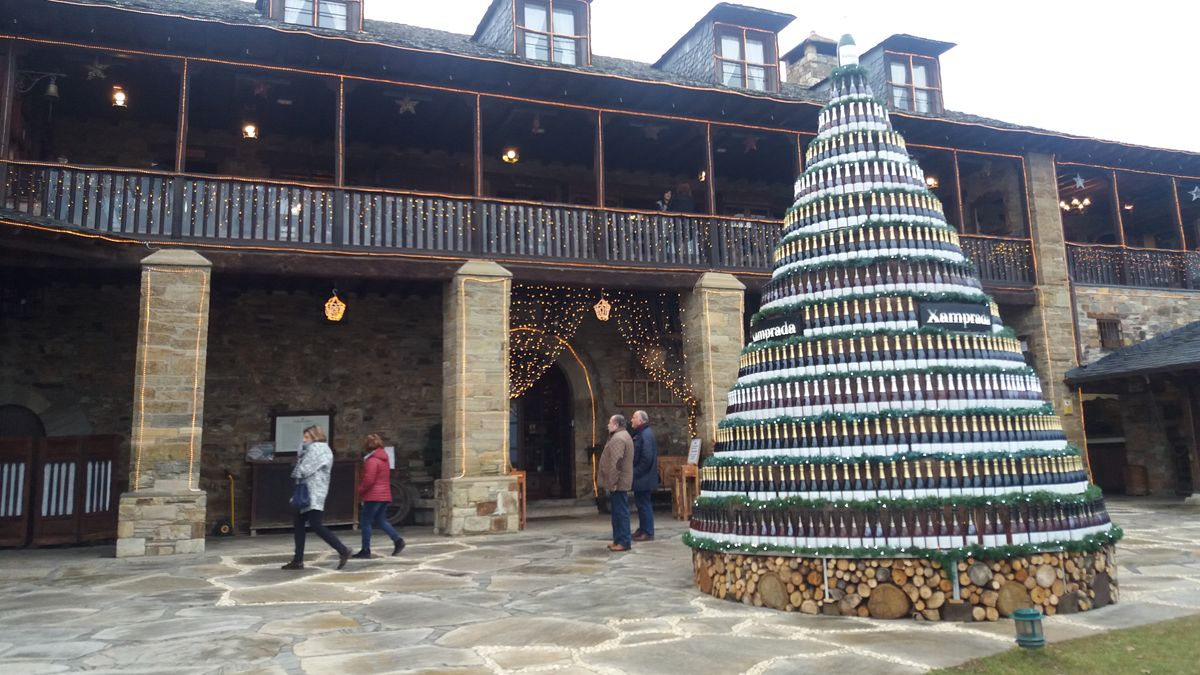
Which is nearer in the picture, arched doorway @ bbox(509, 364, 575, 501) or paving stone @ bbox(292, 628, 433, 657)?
paving stone @ bbox(292, 628, 433, 657)

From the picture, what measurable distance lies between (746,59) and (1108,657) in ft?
45.2

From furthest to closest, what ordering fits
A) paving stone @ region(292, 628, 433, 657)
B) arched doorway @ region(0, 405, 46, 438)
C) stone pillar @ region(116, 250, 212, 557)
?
1. arched doorway @ region(0, 405, 46, 438)
2. stone pillar @ region(116, 250, 212, 557)
3. paving stone @ region(292, 628, 433, 657)

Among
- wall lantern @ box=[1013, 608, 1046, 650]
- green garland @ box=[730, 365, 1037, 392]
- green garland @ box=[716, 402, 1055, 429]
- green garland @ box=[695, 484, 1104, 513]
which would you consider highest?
green garland @ box=[730, 365, 1037, 392]

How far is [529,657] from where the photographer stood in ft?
13.8

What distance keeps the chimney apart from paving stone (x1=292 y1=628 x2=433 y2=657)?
18558 mm

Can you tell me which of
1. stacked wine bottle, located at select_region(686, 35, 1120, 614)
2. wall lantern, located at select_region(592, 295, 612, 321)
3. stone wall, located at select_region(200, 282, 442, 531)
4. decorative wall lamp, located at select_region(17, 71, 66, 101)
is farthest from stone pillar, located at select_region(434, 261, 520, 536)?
decorative wall lamp, located at select_region(17, 71, 66, 101)

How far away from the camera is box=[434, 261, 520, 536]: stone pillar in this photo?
1091 centimetres

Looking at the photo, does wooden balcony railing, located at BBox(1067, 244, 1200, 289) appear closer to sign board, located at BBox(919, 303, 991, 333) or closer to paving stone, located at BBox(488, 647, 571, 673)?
sign board, located at BBox(919, 303, 991, 333)

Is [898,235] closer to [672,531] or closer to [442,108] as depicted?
[672,531]

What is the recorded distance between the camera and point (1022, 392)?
563 cm

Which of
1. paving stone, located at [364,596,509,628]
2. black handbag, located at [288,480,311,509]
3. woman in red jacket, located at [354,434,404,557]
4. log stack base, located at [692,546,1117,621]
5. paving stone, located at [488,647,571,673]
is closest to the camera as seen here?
paving stone, located at [488,647,571,673]

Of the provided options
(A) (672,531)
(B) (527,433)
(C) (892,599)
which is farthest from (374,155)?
(C) (892,599)

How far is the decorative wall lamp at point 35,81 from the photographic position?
10634mm

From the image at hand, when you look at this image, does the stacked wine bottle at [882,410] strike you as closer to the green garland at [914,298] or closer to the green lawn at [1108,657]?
the green garland at [914,298]
